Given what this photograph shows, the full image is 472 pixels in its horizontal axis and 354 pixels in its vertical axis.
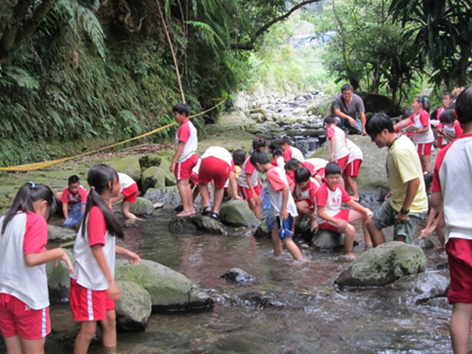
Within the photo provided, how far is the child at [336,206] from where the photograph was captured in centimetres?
601

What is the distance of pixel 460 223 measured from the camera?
2.80 m

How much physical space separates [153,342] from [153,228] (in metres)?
4.03

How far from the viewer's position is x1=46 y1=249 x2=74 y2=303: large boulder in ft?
14.9

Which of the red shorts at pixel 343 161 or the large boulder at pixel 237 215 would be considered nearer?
the large boulder at pixel 237 215

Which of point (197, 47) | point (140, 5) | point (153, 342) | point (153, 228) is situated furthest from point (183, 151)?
point (197, 47)

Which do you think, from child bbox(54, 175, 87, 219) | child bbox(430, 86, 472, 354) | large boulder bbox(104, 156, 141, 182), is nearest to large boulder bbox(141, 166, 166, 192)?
large boulder bbox(104, 156, 141, 182)

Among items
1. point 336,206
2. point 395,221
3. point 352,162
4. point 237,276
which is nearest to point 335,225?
point 336,206

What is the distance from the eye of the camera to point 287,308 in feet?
14.5

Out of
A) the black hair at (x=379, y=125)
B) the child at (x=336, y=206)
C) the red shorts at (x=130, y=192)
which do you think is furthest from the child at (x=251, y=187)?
the black hair at (x=379, y=125)

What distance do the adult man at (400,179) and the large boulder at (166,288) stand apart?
2064mm

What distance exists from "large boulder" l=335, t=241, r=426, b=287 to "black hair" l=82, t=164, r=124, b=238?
8.33 feet

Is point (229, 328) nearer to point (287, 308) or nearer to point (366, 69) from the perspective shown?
point (287, 308)

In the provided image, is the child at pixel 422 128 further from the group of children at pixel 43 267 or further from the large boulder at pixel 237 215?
the group of children at pixel 43 267

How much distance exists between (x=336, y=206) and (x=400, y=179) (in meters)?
1.35
